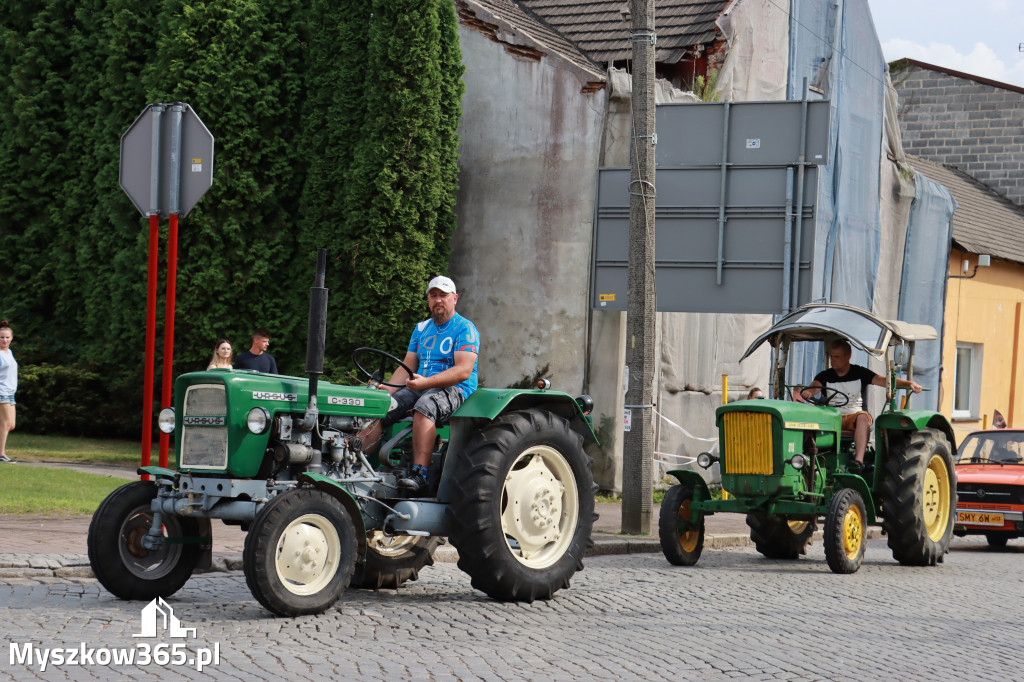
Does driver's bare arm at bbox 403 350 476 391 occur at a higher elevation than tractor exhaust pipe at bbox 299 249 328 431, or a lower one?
lower

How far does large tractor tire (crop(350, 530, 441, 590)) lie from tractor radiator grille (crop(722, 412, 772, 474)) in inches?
142

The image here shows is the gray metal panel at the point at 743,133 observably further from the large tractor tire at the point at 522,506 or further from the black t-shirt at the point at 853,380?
the large tractor tire at the point at 522,506

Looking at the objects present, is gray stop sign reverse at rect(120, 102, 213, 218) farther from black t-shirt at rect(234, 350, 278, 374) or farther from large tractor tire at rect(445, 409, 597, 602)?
black t-shirt at rect(234, 350, 278, 374)

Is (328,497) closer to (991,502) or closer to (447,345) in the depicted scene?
(447,345)

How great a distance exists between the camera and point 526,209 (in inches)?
709

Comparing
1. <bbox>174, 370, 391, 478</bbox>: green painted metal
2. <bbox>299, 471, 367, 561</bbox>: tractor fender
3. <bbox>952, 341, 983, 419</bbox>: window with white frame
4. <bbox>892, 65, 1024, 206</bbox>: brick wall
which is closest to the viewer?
<bbox>299, 471, 367, 561</bbox>: tractor fender

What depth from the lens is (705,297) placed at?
1541 cm

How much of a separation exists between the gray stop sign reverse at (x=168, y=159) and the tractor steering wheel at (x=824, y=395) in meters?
6.18

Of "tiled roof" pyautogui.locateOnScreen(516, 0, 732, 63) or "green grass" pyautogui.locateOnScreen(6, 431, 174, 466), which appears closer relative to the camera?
"green grass" pyautogui.locateOnScreen(6, 431, 174, 466)

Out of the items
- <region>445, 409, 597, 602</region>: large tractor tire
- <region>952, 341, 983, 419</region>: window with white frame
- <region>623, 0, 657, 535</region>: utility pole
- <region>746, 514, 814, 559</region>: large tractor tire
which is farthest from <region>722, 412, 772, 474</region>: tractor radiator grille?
<region>952, 341, 983, 419</region>: window with white frame

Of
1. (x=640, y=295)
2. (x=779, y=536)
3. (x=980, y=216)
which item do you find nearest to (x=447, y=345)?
(x=640, y=295)

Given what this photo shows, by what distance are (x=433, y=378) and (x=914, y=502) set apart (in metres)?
5.61

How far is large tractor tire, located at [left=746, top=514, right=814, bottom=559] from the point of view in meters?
12.3

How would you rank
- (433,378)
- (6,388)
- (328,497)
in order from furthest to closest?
1. (6,388)
2. (433,378)
3. (328,497)
